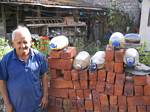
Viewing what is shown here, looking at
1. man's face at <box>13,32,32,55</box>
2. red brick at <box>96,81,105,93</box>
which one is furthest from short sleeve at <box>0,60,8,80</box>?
red brick at <box>96,81,105,93</box>

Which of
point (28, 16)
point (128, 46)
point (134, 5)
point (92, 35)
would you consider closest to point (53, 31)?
point (28, 16)

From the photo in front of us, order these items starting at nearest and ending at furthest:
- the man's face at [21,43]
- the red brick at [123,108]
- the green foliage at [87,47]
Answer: the man's face at [21,43] → the red brick at [123,108] → the green foliage at [87,47]

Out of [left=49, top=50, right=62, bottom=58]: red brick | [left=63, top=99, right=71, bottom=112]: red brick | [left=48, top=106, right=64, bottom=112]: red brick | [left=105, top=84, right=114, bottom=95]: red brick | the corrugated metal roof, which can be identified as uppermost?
the corrugated metal roof

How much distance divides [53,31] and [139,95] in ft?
39.1

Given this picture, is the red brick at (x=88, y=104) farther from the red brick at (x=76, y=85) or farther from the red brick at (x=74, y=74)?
the red brick at (x=74, y=74)

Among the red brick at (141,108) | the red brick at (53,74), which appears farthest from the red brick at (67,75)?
the red brick at (141,108)

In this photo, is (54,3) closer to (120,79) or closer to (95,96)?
(95,96)

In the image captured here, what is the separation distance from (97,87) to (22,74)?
2.68 ft

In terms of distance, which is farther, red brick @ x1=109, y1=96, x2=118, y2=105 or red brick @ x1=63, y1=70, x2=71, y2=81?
red brick @ x1=63, y1=70, x2=71, y2=81

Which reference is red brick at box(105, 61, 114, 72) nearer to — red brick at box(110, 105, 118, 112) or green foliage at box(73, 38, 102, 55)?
red brick at box(110, 105, 118, 112)

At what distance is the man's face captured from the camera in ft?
10.9

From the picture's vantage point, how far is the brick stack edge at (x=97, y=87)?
3.43 m

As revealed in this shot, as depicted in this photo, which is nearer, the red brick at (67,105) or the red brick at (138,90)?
the red brick at (138,90)

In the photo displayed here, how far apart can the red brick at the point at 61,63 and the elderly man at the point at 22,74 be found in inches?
6.3
